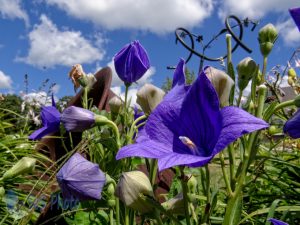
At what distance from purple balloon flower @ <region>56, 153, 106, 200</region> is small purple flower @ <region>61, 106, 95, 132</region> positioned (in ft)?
0.27

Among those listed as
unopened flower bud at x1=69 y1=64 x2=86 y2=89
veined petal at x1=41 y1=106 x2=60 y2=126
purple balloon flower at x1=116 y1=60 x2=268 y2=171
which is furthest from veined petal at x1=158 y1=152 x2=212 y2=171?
unopened flower bud at x1=69 y1=64 x2=86 y2=89

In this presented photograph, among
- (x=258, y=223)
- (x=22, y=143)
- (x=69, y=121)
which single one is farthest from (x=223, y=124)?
(x=22, y=143)

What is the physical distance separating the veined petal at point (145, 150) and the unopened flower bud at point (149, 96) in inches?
5.1

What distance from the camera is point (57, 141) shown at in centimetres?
195

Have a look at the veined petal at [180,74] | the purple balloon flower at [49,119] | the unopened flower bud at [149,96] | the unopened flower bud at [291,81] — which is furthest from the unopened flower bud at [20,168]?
the unopened flower bud at [291,81]

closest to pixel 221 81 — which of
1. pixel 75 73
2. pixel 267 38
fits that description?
pixel 267 38

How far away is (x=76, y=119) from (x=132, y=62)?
8.4 inches

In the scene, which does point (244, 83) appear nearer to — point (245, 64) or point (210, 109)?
point (245, 64)

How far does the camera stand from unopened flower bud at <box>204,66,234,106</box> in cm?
58

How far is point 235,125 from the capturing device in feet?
1.60

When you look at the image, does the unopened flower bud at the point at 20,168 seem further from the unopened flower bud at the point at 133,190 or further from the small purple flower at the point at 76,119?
the unopened flower bud at the point at 133,190

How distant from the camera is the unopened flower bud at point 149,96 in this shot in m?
0.67

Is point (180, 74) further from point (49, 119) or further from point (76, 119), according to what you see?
point (49, 119)

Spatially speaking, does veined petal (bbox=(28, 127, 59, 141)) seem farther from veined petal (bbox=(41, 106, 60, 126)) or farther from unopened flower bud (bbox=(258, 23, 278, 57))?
unopened flower bud (bbox=(258, 23, 278, 57))
